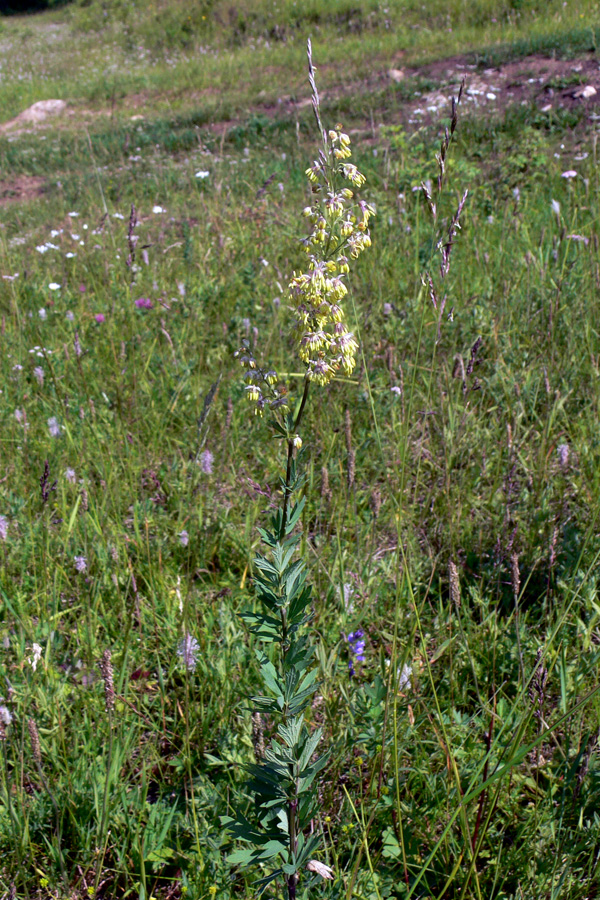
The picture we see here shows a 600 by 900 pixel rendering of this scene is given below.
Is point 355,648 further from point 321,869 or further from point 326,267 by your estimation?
point 326,267

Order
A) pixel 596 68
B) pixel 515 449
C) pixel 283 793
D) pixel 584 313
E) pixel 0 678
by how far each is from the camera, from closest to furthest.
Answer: pixel 283 793
pixel 0 678
pixel 515 449
pixel 584 313
pixel 596 68

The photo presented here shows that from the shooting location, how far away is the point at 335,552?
208cm

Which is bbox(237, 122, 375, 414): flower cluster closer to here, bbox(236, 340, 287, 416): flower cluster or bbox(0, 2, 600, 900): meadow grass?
bbox(236, 340, 287, 416): flower cluster

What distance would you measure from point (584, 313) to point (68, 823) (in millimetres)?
2875

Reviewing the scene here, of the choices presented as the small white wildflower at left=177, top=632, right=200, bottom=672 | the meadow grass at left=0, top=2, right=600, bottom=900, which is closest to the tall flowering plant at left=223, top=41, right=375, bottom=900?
the meadow grass at left=0, top=2, right=600, bottom=900

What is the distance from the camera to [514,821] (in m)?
1.43

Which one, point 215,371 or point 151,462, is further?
point 215,371

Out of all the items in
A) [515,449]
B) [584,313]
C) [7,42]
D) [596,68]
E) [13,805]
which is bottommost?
[13,805]

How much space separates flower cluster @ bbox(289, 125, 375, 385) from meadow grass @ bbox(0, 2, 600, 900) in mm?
164

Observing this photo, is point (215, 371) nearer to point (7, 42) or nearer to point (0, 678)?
point (0, 678)

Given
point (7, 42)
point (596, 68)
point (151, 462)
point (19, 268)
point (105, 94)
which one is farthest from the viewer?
point (7, 42)

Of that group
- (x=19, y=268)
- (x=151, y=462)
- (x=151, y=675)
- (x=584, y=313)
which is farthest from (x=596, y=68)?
(x=151, y=675)

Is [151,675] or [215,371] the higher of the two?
[215,371]

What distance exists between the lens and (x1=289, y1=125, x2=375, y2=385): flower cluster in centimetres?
106
